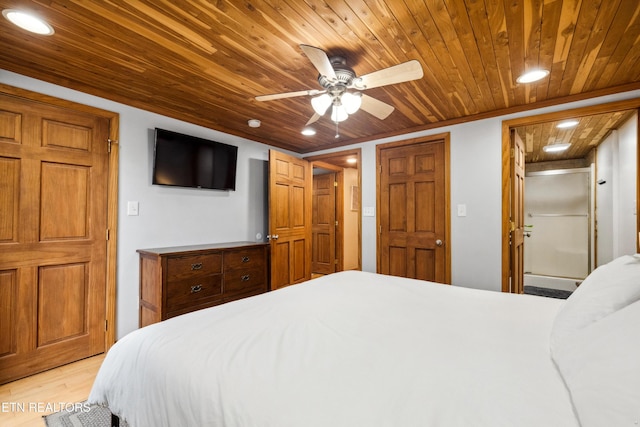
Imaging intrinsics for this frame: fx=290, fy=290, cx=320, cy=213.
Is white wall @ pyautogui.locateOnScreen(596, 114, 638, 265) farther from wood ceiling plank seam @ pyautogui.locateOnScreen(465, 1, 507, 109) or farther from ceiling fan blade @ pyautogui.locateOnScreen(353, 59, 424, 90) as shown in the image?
ceiling fan blade @ pyautogui.locateOnScreen(353, 59, 424, 90)

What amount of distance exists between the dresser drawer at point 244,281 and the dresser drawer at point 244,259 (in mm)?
51

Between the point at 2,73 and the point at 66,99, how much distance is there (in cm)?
36

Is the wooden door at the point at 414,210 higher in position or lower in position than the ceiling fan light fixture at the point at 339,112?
lower

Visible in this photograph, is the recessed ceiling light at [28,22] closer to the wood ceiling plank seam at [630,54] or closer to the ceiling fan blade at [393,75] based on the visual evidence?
the ceiling fan blade at [393,75]

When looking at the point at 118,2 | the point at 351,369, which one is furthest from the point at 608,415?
the point at 118,2

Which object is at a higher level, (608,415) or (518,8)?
(518,8)

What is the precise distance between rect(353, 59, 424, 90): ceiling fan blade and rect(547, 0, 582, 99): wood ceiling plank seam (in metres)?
0.77

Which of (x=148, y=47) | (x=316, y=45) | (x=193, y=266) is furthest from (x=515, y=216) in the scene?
(x=148, y=47)

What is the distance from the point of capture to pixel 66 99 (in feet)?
7.75

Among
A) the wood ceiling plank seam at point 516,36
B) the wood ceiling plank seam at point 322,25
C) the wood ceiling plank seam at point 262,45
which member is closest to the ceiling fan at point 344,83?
the wood ceiling plank seam at point 322,25

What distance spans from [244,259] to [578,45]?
3221 millimetres

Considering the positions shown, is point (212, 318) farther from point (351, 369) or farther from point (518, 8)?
point (518, 8)

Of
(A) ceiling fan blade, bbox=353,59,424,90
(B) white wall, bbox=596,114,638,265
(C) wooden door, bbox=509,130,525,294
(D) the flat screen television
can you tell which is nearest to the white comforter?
(A) ceiling fan blade, bbox=353,59,424,90

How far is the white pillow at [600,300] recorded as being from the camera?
949 mm
